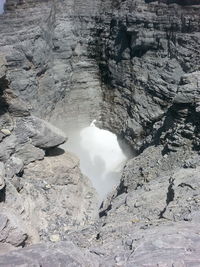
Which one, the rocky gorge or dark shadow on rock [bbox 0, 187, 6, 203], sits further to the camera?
dark shadow on rock [bbox 0, 187, 6, 203]

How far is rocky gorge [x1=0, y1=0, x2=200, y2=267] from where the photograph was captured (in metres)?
8.44

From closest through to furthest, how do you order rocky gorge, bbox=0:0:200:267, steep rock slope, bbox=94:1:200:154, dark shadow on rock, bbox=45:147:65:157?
rocky gorge, bbox=0:0:200:267, dark shadow on rock, bbox=45:147:65:157, steep rock slope, bbox=94:1:200:154

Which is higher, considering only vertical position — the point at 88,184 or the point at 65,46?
the point at 65,46

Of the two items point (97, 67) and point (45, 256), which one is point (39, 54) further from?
point (45, 256)

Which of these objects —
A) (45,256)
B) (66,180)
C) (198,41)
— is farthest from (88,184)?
(45,256)

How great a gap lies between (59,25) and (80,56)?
2377 mm

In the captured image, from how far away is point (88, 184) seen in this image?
1859cm

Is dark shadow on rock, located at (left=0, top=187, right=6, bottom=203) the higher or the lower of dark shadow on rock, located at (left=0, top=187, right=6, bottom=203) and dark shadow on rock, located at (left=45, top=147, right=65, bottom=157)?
the higher

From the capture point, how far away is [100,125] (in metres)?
26.4

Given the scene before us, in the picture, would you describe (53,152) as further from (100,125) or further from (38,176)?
(100,125)

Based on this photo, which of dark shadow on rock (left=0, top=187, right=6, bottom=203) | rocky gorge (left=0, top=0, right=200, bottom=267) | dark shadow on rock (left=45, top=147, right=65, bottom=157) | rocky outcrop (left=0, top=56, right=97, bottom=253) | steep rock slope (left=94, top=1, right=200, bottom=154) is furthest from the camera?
steep rock slope (left=94, top=1, right=200, bottom=154)

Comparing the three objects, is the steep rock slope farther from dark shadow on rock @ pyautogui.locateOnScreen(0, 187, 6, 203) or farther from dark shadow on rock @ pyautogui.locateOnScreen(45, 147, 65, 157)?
dark shadow on rock @ pyautogui.locateOnScreen(0, 187, 6, 203)

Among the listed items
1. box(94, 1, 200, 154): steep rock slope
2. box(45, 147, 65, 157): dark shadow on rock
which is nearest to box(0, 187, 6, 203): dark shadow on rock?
box(45, 147, 65, 157): dark shadow on rock

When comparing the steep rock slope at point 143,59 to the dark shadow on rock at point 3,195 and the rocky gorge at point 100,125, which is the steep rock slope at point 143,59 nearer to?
the rocky gorge at point 100,125
